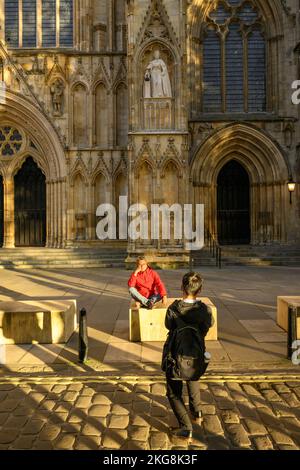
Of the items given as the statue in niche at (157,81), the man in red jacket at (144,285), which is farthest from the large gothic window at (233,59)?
the man in red jacket at (144,285)

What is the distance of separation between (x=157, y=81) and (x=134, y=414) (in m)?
14.1

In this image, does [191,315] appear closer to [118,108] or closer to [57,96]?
[118,108]

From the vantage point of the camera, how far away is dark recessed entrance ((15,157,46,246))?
19594mm

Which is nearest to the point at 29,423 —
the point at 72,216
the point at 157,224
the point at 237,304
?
the point at 237,304

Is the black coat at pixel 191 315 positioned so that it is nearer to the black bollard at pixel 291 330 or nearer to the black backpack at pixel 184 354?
the black backpack at pixel 184 354

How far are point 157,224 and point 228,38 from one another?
33.6 ft

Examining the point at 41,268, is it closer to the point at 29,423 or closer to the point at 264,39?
the point at 29,423

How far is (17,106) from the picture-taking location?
18.3m

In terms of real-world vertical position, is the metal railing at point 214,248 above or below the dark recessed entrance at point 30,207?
below

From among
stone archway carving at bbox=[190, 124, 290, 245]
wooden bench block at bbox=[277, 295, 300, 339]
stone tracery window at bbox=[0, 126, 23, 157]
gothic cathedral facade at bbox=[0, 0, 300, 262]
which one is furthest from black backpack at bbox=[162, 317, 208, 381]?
stone tracery window at bbox=[0, 126, 23, 157]

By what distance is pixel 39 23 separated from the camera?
18969 millimetres

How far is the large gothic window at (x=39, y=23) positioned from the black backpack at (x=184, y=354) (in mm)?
18697

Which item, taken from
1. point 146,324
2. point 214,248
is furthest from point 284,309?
point 214,248

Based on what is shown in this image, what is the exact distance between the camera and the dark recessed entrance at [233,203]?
1958 cm
